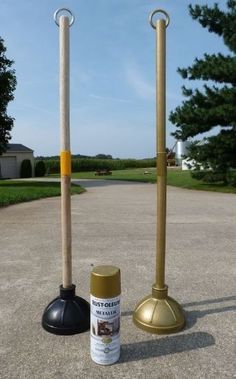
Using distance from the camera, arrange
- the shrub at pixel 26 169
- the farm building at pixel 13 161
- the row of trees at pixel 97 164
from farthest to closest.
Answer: the row of trees at pixel 97 164
the shrub at pixel 26 169
the farm building at pixel 13 161

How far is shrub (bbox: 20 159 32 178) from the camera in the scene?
146 feet

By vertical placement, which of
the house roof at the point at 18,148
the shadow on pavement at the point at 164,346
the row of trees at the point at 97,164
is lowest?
the shadow on pavement at the point at 164,346

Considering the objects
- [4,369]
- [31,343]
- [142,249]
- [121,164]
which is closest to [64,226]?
[31,343]

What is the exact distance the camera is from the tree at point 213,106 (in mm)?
17562

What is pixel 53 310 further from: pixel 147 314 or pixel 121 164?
Answer: pixel 121 164

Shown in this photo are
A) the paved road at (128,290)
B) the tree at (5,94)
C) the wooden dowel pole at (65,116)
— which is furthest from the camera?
the tree at (5,94)

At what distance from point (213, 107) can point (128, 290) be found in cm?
1536

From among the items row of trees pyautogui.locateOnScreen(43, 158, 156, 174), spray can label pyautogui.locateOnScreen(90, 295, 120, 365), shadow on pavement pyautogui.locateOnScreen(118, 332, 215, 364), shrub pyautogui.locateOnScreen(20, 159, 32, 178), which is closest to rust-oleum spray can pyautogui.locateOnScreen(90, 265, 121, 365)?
spray can label pyautogui.locateOnScreen(90, 295, 120, 365)

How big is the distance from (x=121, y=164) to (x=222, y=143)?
151ft

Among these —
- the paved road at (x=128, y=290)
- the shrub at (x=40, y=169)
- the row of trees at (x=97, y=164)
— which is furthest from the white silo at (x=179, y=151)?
the row of trees at (x=97, y=164)

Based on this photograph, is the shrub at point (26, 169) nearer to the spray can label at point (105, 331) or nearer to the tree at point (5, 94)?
the tree at point (5, 94)

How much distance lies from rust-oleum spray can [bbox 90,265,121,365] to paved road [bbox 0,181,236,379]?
0.08 metres

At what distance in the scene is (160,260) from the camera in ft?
11.2

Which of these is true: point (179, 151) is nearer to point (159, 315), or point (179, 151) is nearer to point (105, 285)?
point (159, 315)
